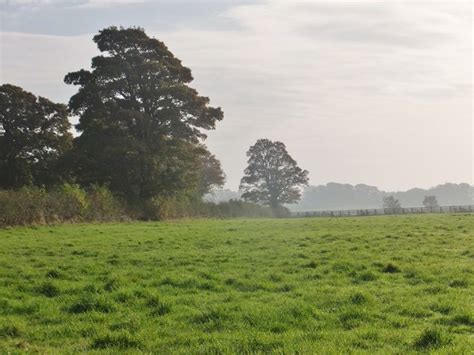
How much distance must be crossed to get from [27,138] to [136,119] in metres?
10.0

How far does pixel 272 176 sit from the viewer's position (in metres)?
90.6

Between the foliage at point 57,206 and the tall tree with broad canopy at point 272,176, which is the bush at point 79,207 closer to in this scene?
Answer: the foliage at point 57,206

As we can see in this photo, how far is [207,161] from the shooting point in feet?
277

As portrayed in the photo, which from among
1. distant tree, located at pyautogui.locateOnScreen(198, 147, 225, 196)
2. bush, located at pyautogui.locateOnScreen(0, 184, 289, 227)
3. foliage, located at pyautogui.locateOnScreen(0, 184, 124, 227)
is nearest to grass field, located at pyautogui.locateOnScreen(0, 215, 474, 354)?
foliage, located at pyautogui.locateOnScreen(0, 184, 124, 227)

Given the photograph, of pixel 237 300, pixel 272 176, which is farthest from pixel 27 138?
pixel 272 176

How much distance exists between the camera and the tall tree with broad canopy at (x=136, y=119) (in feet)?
137

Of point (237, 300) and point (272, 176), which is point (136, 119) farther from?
point (272, 176)

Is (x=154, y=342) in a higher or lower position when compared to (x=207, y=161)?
lower

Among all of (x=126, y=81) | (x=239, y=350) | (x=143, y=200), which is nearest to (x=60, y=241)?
(x=239, y=350)

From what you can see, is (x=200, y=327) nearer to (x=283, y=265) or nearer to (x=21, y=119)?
(x=283, y=265)

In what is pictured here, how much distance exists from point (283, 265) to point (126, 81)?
108 feet

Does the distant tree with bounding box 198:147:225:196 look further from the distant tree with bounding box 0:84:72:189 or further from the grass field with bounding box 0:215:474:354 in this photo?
the grass field with bounding box 0:215:474:354

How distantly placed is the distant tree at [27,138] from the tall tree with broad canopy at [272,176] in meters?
49.2

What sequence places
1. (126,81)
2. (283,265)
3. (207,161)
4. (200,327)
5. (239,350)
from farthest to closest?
(207,161) < (126,81) < (283,265) < (200,327) < (239,350)
